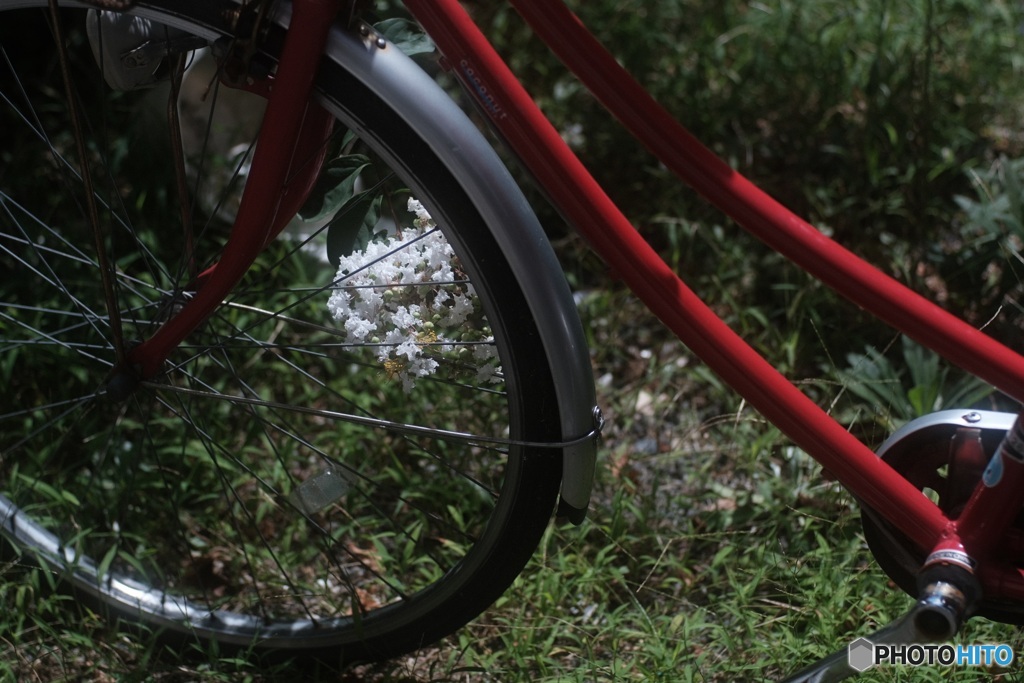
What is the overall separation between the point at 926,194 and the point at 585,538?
123cm

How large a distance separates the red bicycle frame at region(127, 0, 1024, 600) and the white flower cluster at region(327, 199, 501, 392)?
216 mm

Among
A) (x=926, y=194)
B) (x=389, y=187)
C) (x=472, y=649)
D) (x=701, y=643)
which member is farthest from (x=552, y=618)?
(x=926, y=194)

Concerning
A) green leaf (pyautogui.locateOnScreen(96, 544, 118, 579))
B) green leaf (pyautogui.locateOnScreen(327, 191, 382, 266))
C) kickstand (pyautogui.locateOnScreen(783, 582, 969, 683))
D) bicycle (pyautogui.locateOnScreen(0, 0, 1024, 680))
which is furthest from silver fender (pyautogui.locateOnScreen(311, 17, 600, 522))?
green leaf (pyautogui.locateOnScreen(96, 544, 118, 579))

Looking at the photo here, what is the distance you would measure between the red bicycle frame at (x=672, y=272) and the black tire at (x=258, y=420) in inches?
3.7

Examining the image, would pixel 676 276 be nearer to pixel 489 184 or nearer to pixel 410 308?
pixel 489 184

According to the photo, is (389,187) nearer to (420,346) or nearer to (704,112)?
(420,346)

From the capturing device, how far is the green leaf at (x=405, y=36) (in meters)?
1.55

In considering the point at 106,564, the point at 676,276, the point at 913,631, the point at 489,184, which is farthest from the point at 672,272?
the point at 106,564

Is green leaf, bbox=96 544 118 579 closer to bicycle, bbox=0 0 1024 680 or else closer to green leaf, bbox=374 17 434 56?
bicycle, bbox=0 0 1024 680

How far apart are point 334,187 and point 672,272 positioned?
542 mm

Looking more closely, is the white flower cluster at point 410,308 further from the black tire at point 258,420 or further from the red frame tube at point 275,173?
the red frame tube at point 275,173

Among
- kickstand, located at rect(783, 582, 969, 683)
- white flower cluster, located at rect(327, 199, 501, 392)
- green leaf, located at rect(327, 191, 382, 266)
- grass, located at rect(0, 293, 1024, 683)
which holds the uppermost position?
green leaf, located at rect(327, 191, 382, 266)

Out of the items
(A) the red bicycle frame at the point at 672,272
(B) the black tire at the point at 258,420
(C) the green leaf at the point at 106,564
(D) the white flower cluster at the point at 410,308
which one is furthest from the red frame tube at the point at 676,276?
(C) the green leaf at the point at 106,564

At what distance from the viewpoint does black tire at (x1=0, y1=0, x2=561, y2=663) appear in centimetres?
138
